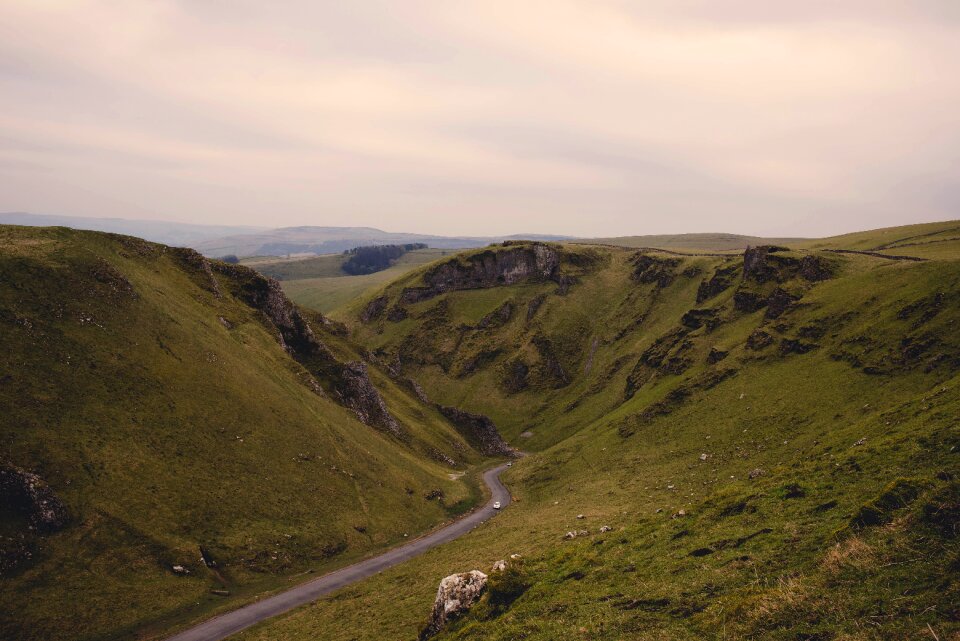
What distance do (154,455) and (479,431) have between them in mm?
110172

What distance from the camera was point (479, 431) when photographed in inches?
6481

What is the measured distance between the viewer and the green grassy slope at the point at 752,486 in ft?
60.0

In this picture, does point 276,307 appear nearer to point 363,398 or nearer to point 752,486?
point 363,398

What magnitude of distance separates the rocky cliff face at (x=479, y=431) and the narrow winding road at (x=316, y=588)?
209ft

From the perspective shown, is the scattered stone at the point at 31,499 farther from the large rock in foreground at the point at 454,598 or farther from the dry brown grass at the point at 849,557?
the dry brown grass at the point at 849,557

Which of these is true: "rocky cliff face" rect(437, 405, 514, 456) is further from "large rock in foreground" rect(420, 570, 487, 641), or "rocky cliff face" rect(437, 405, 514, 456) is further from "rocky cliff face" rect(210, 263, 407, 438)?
"large rock in foreground" rect(420, 570, 487, 641)

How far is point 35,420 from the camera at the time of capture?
5888 centimetres

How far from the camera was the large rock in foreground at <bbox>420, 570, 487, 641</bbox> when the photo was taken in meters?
29.3

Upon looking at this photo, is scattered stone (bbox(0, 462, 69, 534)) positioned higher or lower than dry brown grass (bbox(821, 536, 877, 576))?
lower

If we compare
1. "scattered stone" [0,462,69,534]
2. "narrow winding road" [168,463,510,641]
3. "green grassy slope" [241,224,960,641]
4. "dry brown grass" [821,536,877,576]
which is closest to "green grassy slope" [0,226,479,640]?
"scattered stone" [0,462,69,534]

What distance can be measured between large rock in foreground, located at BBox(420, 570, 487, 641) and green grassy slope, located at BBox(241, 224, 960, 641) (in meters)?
1.26

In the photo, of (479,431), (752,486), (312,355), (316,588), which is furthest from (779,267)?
(316,588)

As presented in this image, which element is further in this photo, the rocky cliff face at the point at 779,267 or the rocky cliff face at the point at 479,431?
the rocky cliff face at the point at 479,431

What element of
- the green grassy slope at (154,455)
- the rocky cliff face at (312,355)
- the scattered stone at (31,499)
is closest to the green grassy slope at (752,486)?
the green grassy slope at (154,455)
